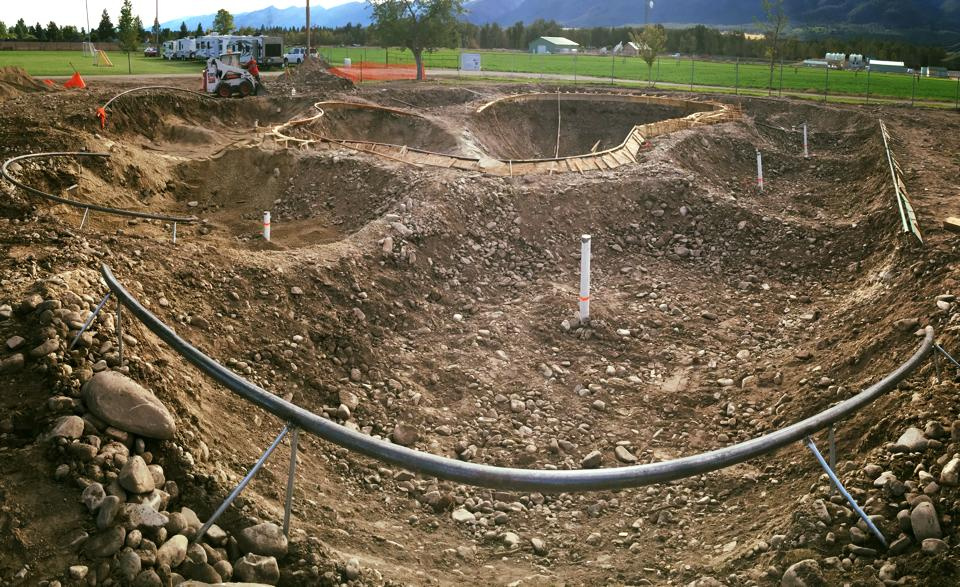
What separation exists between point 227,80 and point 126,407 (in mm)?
26793

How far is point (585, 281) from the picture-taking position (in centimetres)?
1010

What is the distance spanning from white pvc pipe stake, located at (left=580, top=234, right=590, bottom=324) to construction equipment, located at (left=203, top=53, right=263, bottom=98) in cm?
2294

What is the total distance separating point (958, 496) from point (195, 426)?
5226 mm

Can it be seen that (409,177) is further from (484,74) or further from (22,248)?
(484,74)

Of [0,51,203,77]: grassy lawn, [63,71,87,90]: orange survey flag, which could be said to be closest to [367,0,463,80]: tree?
[0,51,203,77]: grassy lawn

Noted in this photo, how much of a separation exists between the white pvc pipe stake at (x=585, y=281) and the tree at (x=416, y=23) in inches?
1273

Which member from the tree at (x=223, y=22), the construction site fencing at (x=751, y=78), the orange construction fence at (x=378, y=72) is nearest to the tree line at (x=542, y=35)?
the tree at (x=223, y=22)

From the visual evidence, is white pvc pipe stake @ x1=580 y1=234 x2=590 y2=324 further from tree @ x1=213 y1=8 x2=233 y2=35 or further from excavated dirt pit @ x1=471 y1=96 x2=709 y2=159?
tree @ x1=213 y1=8 x2=233 y2=35

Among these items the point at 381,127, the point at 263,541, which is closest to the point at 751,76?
the point at 381,127

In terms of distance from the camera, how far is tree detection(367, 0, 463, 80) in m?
40.2

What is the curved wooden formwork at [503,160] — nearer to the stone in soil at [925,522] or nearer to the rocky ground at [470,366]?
the rocky ground at [470,366]

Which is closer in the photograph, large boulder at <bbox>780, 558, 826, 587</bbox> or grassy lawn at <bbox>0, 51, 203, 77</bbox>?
large boulder at <bbox>780, 558, 826, 587</bbox>

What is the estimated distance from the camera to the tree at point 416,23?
40156 mm

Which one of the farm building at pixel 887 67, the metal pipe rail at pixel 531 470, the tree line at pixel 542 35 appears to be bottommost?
the metal pipe rail at pixel 531 470
